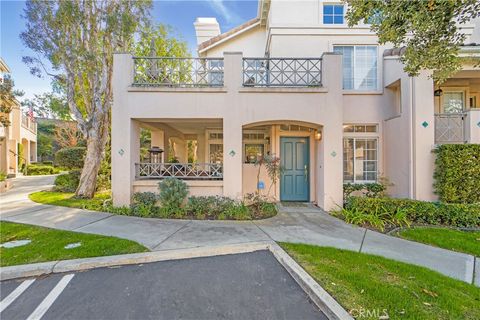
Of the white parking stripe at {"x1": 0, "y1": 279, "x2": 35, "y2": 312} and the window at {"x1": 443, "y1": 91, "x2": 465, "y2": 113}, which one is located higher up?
the window at {"x1": 443, "y1": 91, "x2": 465, "y2": 113}

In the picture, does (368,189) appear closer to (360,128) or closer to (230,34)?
(360,128)

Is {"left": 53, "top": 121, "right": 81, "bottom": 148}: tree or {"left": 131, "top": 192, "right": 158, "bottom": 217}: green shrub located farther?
{"left": 53, "top": 121, "right": 81, "bottom": 148}: tree

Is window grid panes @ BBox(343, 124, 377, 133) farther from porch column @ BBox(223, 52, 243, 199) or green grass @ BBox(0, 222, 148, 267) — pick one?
green grass @ BBox(0, 222, 148, 267)

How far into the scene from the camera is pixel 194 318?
9.32 ft

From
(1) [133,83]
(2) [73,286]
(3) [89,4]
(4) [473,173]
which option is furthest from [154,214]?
(4) [473,173]

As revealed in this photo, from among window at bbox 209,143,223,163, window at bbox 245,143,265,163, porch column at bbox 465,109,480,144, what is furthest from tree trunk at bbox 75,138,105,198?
porch column at bbox 465,109,480,144

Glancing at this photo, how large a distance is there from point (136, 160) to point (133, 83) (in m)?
2.68

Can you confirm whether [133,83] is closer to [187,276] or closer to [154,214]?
[154,214]

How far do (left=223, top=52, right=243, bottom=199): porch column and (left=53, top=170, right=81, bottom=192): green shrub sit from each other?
879 cm

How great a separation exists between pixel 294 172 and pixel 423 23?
240 inches

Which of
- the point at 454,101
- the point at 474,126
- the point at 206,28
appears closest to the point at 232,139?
the point at 474,126

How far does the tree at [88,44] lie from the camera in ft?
29.2

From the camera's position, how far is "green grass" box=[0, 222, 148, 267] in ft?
14.2

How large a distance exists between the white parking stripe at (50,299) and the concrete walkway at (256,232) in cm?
144
